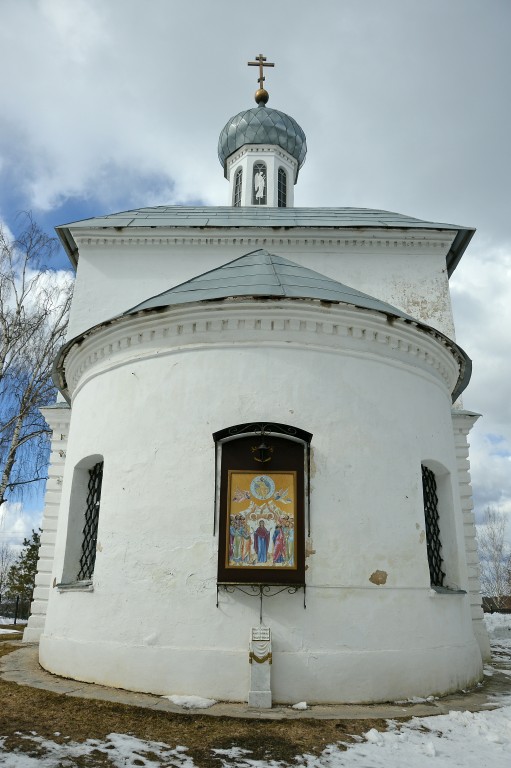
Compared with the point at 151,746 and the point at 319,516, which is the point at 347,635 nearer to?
the point at 319,516

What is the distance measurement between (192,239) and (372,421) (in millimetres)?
6374

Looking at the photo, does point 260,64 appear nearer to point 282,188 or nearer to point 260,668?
point 282,188

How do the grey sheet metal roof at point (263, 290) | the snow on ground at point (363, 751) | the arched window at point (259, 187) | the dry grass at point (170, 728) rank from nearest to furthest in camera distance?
the snow on ground at point (363, 751), the dry grass at point (170, 728), the grey sheet metal roof at point (263, 290), the arched window at point (259, 187)

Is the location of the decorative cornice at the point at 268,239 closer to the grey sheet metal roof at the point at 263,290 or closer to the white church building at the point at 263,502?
the grey sheet metal roof at the point at 263,290

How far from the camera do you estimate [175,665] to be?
5562mm

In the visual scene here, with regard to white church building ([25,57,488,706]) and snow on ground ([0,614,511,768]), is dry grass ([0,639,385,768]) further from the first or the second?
white church building ([25,57,488,706])

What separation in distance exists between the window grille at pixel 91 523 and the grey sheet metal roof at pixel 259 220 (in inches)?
225

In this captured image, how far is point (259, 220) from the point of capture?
12.0 metres

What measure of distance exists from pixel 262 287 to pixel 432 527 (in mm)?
3608

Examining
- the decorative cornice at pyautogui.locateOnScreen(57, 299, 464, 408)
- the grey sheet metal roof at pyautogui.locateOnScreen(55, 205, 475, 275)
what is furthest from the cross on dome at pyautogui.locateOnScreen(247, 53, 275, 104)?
the decorative cornice at pyautogui.locateOnScreen(57, 299, 464, 408)

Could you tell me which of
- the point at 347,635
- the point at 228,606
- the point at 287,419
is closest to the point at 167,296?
the point at 287,419

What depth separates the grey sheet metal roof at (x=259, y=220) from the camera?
11.4 meters

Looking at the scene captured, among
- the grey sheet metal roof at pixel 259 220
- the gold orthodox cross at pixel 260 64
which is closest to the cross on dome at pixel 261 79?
the gold orthodox cross at pixel 260 64

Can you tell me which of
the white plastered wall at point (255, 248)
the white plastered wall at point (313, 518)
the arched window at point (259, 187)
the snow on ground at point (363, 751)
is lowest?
the snow on ground at point (363, 751)
